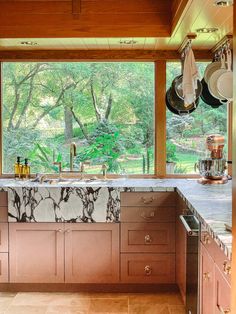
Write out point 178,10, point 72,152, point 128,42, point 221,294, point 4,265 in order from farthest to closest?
1. point 72,152
2. point 128,42
3. point 4,265
4. point 178,10
5. point 221,294

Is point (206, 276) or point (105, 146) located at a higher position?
point (105, 146)

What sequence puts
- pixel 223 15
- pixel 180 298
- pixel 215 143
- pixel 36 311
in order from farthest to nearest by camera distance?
pixel 215 143
pixel 180 298
pixel 36 311
pixel 223 15

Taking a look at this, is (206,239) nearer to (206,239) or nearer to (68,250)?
(206,239)

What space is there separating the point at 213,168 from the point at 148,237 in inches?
31.5

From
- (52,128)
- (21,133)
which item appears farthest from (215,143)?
(21,133)

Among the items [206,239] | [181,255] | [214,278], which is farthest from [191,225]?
[181,255]

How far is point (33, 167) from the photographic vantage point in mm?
4332

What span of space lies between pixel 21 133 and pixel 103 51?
113 cm

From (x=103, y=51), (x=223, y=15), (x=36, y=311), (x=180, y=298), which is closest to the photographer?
(x=223, y=15)

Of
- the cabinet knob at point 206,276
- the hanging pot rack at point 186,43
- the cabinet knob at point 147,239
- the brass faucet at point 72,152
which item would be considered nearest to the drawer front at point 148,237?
the cabinet knob at point 147,239

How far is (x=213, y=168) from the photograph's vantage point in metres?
3.76

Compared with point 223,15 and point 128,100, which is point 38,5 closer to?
point 128,100

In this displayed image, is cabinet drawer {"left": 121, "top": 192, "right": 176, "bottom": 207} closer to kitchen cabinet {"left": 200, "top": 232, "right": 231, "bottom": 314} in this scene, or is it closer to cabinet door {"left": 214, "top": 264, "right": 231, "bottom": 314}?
kitchen cabinet {"left": 200, "top": 232, "right": 231, "bottom": 314}

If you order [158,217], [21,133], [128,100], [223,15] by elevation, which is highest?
[223,15]
